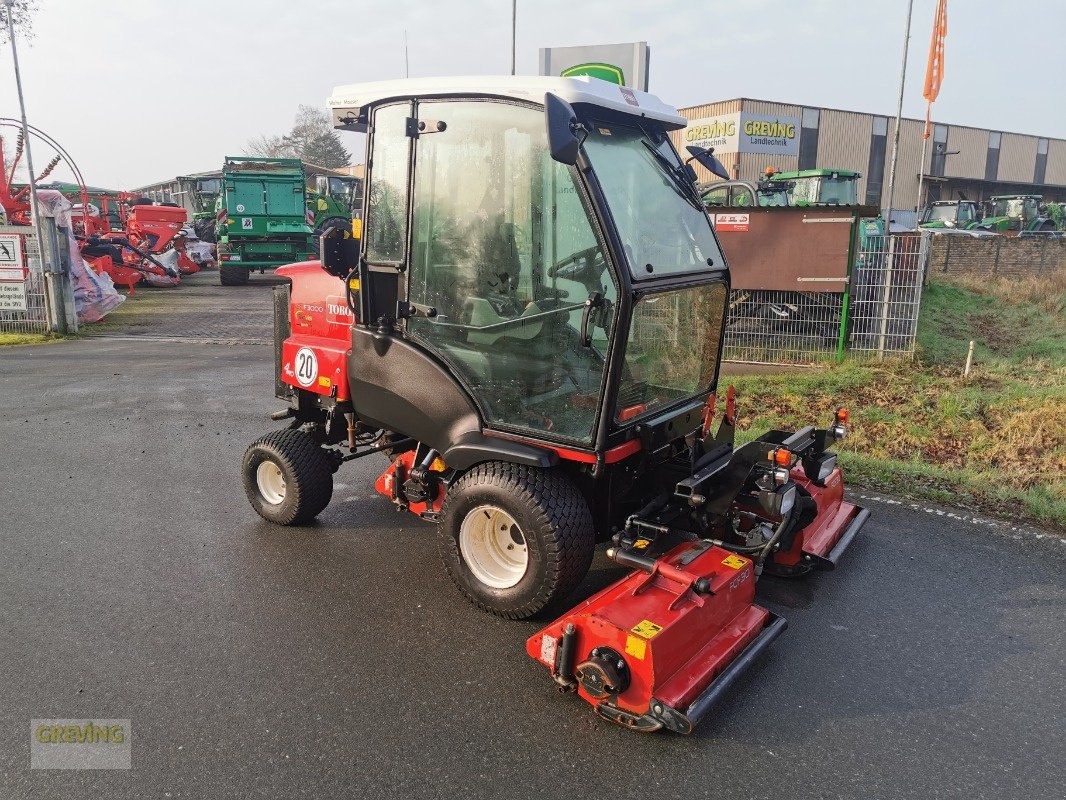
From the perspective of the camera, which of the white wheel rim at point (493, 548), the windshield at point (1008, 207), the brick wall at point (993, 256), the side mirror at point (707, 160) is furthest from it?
the windshield at point (1008, 207)

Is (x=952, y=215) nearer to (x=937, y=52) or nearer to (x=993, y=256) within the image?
(x=993, y=256)

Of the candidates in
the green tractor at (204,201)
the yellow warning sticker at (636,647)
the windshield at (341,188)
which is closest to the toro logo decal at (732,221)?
the yellow warning sticker at (636,647)

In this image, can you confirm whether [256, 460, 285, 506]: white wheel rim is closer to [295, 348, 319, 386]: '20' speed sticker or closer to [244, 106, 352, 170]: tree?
[295, 348, 319, 386]: '20' speed sticker

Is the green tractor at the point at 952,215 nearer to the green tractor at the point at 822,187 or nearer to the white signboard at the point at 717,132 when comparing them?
the white signboard at the point at 717,132

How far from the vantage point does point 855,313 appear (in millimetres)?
9055

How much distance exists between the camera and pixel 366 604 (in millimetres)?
3814

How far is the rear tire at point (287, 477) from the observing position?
4516 mm

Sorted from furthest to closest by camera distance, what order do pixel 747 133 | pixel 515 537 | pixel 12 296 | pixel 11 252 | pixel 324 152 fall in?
pixel 324 152 → pixel 747 133 → pixel 12 296 → pixel 11 252 → pixel 515 537

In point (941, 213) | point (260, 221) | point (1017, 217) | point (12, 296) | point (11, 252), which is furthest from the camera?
point (941, 213)

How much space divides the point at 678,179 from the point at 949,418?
14.1 ft

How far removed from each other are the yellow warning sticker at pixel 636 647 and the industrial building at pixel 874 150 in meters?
30.5

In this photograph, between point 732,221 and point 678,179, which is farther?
point 732,221

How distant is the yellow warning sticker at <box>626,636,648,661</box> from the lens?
2.75 meters

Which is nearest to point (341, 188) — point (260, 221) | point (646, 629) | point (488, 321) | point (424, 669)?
point (260, 221)
